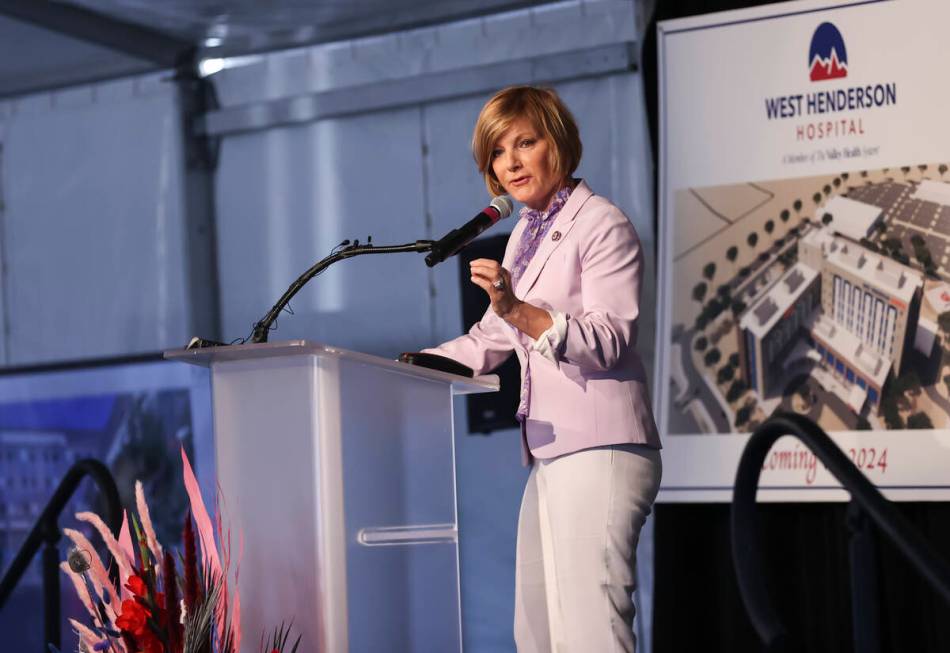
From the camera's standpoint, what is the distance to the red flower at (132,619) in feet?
6.67

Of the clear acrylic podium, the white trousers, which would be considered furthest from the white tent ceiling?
the clear acrylic podium

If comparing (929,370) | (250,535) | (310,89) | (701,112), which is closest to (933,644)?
(929,370)

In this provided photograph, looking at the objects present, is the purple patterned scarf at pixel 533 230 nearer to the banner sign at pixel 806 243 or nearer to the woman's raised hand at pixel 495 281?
the woman's raised hand at pixel 495 281

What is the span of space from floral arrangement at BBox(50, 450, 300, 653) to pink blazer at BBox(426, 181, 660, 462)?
26.8 inches

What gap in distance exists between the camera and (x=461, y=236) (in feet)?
6.96

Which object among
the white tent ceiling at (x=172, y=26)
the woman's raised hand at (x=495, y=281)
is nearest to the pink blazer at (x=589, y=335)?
the woman's raised hand at (x=495, y=281)

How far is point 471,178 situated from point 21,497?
99.4 inches

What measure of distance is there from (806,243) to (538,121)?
1893 millimetres

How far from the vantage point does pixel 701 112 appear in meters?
4.19

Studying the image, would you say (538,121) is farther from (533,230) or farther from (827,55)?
(827,55)

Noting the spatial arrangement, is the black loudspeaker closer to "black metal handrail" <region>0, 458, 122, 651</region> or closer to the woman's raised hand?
"black metal handrail" <region>0, 458, 122, 651</region>

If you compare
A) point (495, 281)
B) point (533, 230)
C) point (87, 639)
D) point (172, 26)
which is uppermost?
point (172, 26)

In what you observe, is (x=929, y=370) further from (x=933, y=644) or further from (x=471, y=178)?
(x=471, y=178)

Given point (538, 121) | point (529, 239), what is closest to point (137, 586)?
point (529, 239)
